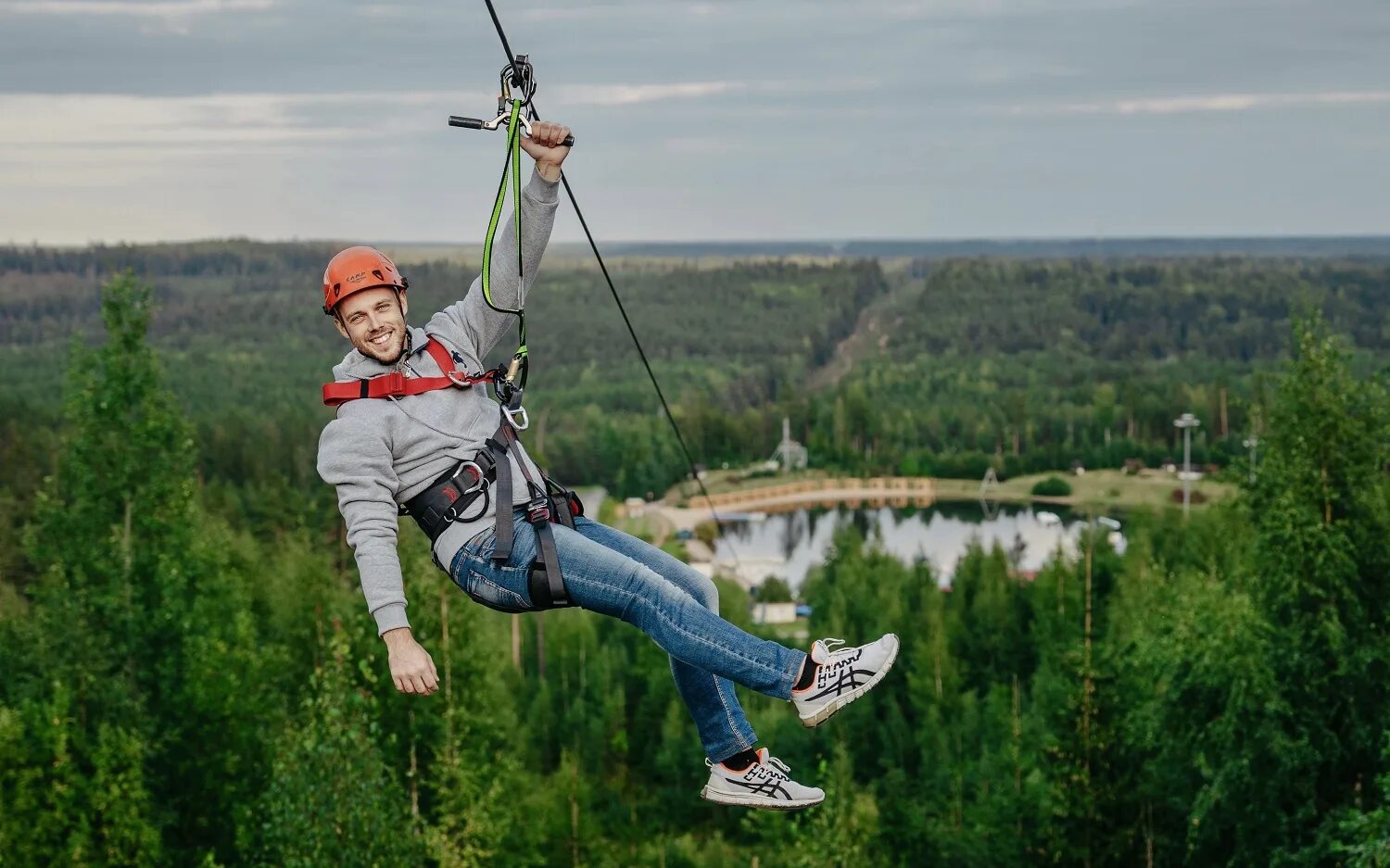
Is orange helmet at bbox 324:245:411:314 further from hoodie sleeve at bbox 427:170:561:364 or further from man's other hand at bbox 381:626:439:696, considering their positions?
man's other hand at bbox 381:626:439:696

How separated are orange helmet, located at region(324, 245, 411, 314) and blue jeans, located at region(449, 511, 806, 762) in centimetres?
120

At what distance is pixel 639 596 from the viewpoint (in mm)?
6758

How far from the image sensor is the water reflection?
9250 centimetres

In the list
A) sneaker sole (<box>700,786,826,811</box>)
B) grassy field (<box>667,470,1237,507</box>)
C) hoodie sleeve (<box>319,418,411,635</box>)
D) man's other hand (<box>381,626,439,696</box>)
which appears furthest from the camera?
grassy field (<box>667,470,1237,507</box>)

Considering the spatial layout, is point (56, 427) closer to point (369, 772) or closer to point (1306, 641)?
point (369, 772)

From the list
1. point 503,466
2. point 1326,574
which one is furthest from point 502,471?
point 1326,574

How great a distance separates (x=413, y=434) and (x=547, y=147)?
1471mm

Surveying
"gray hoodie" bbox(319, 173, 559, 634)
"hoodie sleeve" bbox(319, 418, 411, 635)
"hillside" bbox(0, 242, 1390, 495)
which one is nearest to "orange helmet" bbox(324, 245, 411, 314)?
"gray hoodie" bbox(319, 173, 559, 634)

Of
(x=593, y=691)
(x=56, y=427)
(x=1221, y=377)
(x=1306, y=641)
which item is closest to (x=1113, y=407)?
(x=1221, y=377)

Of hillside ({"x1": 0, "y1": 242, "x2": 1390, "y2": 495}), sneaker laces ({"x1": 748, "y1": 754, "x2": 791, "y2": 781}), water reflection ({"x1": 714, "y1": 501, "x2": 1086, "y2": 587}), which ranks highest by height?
sneaker laces ({"x1": 748, "y1": 754, "x2": 791, "y2": 781})

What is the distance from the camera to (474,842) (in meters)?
26.2

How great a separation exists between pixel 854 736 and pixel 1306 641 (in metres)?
22.6

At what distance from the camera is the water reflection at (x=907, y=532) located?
303ft

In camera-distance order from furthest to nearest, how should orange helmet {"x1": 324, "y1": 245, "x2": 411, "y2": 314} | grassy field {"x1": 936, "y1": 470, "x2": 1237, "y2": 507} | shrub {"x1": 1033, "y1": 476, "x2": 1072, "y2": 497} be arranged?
shrub {"x1": 1033, "y1": 476, "x2": 1072, "y2": 497}, grassy field {"x1": 936, "y1": 470, "x2": 1237, "y2": 507}, orange helmet {"x1": 324, "y1": 245, "x2": 411, "y2": 314}
